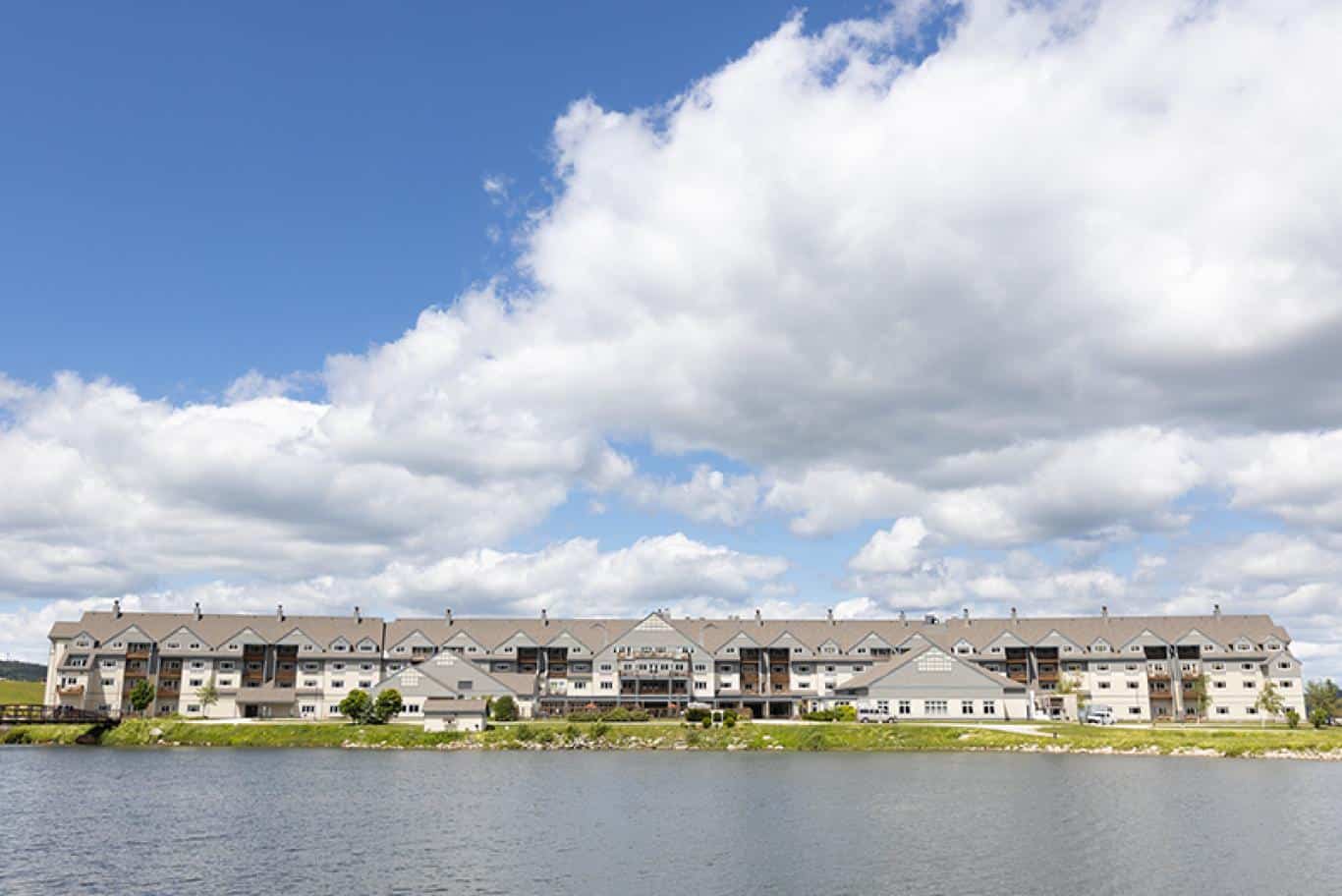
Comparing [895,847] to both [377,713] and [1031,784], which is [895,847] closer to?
[1031,784]

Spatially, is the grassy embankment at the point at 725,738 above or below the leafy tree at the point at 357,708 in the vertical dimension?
below

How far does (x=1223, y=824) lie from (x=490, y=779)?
36.6 metres

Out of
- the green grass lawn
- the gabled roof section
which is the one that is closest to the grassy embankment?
the gabled roof section

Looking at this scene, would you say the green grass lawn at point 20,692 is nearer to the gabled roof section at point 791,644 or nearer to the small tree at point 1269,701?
the gabled roof section at point 791,644

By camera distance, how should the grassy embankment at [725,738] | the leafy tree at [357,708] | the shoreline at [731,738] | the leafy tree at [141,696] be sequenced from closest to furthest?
the shoreline at [731,738] < the grassy embankment at [725,738] < the leafy tree at [357,708] < the leafy tree at [141,696]

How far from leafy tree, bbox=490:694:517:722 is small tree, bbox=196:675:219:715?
29767 mm

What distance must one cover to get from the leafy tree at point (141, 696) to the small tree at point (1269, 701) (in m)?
106

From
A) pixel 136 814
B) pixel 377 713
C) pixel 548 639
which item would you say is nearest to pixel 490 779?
pixel 136 814

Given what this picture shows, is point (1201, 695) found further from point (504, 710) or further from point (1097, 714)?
point (504, 710)

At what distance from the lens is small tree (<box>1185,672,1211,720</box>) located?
107 meters

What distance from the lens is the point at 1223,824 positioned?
42.8 m

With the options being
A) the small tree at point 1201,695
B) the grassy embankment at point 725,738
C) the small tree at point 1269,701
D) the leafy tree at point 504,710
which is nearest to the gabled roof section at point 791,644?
the grassy embankment at point 725,738

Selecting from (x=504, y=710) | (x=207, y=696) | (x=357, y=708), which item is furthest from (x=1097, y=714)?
(x=207, y=696)

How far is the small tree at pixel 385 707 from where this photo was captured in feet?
298
